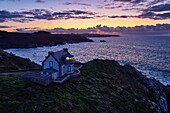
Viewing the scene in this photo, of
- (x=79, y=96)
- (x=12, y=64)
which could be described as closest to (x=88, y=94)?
(x=79, y=96)

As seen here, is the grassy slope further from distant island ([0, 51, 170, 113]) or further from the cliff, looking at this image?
the cliff

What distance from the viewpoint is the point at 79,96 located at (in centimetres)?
3247

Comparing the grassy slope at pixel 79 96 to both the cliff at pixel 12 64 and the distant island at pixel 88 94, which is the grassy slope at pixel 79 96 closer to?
the distant island at pixel 88 94

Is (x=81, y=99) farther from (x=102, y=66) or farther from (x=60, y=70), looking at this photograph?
(x=102, y=66)

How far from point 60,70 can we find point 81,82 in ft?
15.6

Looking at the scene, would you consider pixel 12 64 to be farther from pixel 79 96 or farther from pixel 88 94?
pixel 79 96

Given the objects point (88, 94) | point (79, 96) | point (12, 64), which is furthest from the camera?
point (12, 64)

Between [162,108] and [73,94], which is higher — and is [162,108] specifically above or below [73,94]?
below

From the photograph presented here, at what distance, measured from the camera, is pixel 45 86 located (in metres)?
33.1

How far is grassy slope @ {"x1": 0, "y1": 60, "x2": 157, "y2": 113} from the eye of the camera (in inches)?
1050

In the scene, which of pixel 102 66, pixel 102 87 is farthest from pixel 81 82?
pixel 102 66

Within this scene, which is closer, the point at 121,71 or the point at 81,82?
the point at 81,82

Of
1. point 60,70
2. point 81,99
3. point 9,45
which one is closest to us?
point 81,99

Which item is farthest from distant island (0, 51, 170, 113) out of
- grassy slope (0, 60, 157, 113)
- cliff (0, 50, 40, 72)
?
cliff (0, 50, 40, 72)
